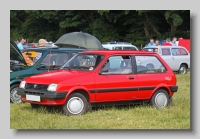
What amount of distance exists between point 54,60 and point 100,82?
2693 mm

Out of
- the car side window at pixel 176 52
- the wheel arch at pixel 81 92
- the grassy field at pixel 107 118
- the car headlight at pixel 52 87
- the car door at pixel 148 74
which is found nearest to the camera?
the grassy field at pixel 107 118

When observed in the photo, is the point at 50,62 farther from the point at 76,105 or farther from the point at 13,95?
the point at 76,105

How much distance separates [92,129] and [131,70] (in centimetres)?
270

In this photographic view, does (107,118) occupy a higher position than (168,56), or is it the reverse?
(168,56)

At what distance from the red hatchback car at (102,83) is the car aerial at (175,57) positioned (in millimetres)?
11950

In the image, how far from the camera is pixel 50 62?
11891mm

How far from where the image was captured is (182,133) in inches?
302

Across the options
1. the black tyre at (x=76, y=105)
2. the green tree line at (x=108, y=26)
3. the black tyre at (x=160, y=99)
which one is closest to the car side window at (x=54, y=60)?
the black tyre at (x=76, y=105)

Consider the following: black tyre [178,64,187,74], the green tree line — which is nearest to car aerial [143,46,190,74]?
black tyre [178,64,187,74]

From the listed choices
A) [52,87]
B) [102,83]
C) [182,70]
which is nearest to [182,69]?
[182,70]

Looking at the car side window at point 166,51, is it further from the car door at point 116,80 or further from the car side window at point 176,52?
the car door at point 116,80

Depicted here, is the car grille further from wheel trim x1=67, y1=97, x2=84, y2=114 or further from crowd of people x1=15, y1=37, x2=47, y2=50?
crowd of people x1=15, y1=37, x2=47, y2=50

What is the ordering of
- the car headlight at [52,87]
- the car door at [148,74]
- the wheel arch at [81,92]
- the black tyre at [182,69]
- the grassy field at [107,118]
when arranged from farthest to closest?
the black tyre at [182,69]
the car door at [148,74]
the wheel arch at [81,92]
the car headlight at [52,87]
the grassy field at [107,118]

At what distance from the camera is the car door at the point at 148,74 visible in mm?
10312
